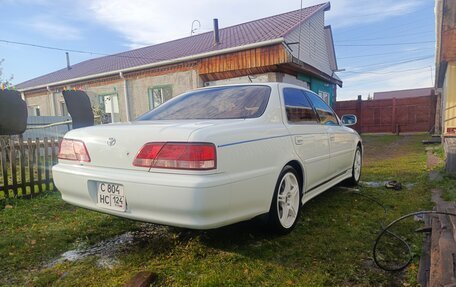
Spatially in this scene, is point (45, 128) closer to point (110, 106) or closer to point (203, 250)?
point (110, 106)

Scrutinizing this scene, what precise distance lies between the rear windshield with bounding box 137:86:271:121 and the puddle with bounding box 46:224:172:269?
115 centimetres

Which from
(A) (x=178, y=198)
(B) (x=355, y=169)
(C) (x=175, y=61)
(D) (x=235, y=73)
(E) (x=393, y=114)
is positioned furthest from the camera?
(E) (x=393, y=114)

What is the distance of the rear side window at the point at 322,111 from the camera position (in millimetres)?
3931

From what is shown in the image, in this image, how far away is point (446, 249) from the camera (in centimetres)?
215

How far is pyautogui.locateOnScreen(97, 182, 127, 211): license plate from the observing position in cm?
233

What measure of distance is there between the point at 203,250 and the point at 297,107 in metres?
1.81

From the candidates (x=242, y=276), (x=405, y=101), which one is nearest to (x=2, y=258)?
(x=242, y=276)

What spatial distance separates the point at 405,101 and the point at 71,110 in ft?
54.4

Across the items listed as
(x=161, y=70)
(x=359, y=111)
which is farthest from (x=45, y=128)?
(x=359, y=111)

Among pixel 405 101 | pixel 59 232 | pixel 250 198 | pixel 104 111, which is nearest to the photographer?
pixel 250 198

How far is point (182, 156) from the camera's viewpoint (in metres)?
2.13

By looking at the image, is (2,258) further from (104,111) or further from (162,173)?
(104,111)

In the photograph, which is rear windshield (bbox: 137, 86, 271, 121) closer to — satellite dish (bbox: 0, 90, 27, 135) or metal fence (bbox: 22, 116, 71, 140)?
satellite dish (bbox: 0, 90, 27, 135)

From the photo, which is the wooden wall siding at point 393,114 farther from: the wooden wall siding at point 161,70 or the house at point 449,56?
the wooden wall siding at point 161,70
